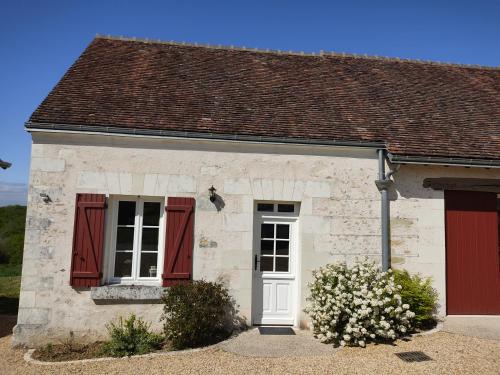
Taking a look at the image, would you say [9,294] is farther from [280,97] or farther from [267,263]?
[280,97]

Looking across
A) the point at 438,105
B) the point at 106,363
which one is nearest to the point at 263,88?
the point at 438,105

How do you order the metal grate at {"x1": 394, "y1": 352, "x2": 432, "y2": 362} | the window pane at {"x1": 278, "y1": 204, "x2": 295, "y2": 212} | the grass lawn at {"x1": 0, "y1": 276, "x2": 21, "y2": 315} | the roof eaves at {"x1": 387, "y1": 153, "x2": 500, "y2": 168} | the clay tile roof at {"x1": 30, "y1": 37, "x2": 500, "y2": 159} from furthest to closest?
the grass lawn at {"x1": 0, "y1": 276, "x2": 21, "y2": 315}
the window pane at {"x1": 278, "y1": 204, "x2": 295, "y2": 212}
the clay tile roof at {"x1": 30, "y1": 37, "x2": 500, "y2": 159}
the roof eaves at {"x1": 387, "y1": 153, "x2": 500, "y2": 168}
the metal grate at {"x1": 394, "y1": 352, "x2": 432, "y2": 362}

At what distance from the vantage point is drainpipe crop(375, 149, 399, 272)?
277 inches

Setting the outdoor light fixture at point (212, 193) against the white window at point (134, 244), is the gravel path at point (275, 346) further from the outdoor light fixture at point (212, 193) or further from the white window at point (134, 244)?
the outdoor light fixture at point (212, 193)

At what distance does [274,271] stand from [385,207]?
227cm

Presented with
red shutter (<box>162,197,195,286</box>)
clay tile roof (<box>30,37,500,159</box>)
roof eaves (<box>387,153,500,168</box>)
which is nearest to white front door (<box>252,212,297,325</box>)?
red shutter (<box>162,197,195,286</box>)

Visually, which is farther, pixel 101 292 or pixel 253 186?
pixel 253 186

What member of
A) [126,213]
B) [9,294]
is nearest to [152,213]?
[126,213]

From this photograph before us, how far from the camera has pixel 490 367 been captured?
16.0 ft

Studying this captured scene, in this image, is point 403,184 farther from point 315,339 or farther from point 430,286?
point 315,339

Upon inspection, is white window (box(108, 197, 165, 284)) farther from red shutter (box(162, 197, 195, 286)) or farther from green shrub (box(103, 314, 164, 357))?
green shrub (box(103, 314, 164, 357))

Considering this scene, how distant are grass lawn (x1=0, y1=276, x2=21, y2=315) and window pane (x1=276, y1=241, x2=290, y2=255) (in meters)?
6.07

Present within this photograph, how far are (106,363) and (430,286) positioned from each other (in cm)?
542

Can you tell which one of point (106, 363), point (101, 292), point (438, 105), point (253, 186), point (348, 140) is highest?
point (438, 105)
